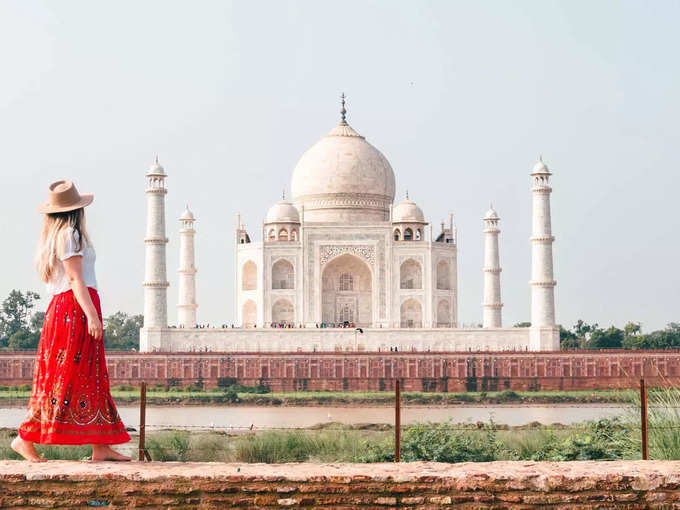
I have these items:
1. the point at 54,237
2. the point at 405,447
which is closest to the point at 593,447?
the point at 405,447

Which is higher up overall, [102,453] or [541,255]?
[541,255]

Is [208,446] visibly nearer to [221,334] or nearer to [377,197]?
[221,334]

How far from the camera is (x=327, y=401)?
25109 mm

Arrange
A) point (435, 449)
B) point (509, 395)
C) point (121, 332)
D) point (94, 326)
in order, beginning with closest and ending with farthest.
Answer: point (94, 326) → point (435, 449) → point (509, 395) → point (121, 332)

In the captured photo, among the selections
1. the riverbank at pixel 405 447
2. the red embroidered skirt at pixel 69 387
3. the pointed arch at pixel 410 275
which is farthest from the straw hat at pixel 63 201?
the pointed arch at pixel 410 275

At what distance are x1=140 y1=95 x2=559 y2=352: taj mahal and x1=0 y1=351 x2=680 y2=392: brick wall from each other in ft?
7.23

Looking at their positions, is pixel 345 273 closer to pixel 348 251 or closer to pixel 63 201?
pixel 348 251

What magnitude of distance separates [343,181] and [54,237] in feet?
98.0

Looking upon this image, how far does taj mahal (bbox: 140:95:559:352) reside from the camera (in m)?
29.7

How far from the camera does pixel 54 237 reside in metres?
5.29

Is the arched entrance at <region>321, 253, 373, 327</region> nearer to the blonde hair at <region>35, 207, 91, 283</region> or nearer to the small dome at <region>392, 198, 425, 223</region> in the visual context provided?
the small dome at <region>392, 198, 425, 223</region>

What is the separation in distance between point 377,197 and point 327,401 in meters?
11.7

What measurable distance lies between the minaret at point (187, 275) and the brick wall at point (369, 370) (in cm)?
690

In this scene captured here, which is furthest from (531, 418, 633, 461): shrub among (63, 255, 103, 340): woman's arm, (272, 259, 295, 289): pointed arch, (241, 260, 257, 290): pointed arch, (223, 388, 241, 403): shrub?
(241, 260, 257, 290): pointed arch
